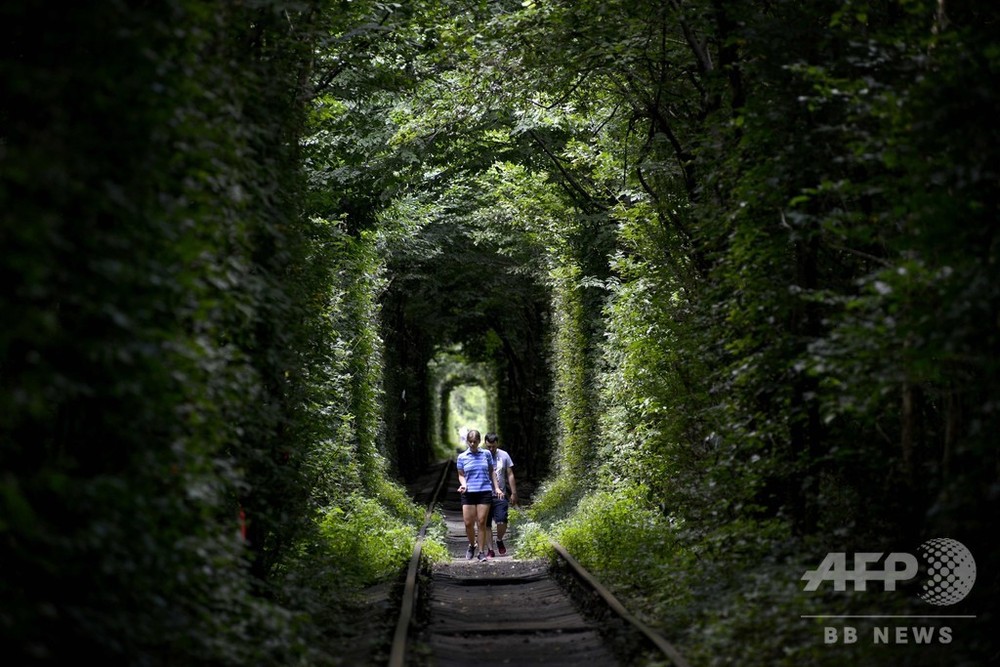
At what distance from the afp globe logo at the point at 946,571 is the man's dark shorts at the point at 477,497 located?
8.01 meters

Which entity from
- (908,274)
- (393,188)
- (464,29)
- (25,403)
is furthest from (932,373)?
(393,188)

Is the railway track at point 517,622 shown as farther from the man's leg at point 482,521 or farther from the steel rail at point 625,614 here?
the man's leg at point 482,521

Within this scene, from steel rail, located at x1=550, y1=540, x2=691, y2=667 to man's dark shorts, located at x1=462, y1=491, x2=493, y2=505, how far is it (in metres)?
1.85

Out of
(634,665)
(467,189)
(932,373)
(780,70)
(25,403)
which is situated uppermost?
(467,189)

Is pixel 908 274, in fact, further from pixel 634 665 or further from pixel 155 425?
pixel 155 425

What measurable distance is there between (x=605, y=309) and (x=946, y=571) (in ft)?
33.8

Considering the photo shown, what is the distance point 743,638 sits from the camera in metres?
6.82

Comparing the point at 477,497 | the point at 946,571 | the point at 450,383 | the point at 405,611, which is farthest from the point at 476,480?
the point at 450,383

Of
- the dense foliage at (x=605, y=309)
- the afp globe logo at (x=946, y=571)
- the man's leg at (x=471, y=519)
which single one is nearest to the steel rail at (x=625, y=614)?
the dense foliage at (x=605, y=309)

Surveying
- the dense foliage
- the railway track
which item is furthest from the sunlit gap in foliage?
the railway track

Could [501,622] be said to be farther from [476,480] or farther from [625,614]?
[476,480]

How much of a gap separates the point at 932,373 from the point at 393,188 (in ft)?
42.1

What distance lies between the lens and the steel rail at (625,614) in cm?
669

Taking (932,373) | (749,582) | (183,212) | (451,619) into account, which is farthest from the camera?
(451,619)
